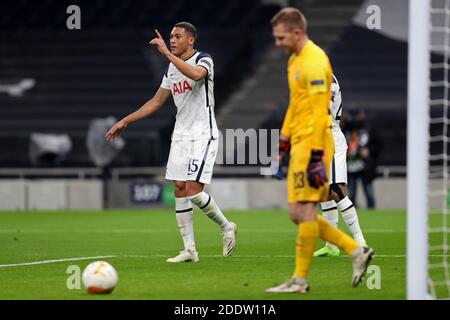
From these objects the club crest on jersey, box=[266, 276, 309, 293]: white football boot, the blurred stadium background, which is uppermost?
the blurred stadium background

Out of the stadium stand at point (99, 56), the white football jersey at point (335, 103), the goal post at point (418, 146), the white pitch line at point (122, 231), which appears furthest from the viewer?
the stadium stand at point (99, 56)

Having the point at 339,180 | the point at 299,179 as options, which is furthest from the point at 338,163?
the point at 299,179

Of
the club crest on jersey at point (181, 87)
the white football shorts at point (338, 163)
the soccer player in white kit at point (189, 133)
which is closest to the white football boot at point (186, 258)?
the soccer player in white kit at point (189, 133)

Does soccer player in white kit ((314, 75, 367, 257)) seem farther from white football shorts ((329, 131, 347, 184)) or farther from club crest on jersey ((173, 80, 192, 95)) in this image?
club crest on jersey ((173, 80, 192, 95))

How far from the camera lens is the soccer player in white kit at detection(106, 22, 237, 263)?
9.46m

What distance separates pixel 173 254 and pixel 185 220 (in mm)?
952

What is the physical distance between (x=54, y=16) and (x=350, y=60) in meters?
9.62

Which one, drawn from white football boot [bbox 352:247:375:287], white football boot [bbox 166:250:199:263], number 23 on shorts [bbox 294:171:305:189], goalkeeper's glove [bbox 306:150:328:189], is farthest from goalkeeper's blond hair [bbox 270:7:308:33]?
white football boot [bbox 166:250:199:263]

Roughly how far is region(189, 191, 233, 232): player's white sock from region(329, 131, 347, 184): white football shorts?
1.13 m

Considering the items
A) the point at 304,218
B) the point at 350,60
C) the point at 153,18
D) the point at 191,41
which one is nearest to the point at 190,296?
the point at 304,218

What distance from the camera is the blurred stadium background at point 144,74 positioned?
1082 inches

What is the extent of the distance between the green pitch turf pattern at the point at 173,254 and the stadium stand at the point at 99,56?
12236mm

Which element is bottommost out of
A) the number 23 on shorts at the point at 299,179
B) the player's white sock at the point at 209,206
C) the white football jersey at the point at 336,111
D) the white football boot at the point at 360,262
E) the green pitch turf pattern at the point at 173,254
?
the green pitch turf pattern at the point at 173,254

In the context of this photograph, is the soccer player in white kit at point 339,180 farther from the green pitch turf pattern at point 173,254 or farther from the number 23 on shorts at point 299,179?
the number 23 on shorts at point 299,179
